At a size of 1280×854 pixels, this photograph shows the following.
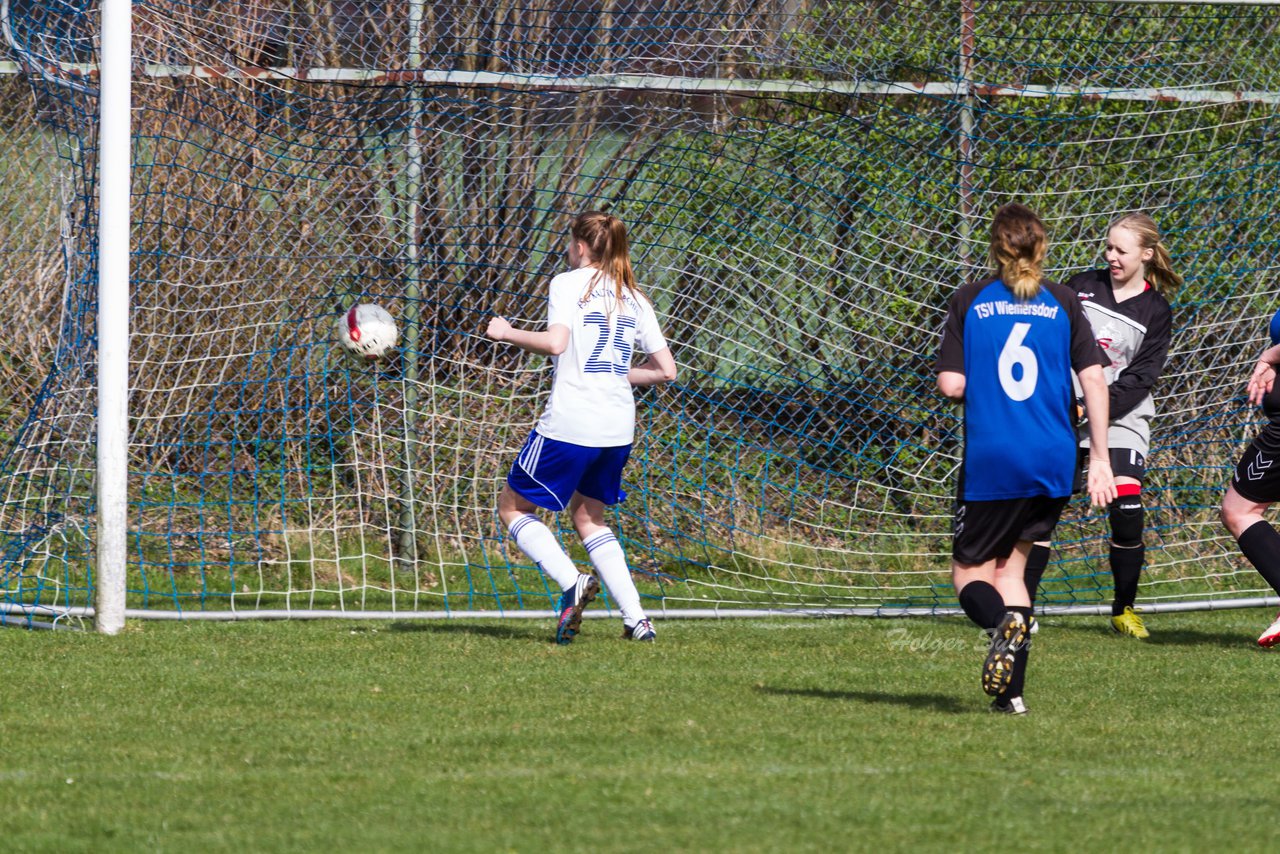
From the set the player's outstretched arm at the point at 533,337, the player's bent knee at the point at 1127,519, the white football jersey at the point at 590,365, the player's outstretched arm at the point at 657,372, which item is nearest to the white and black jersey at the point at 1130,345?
the player's bent knee at the point at 1127,519

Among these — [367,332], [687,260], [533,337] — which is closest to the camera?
[533,337]

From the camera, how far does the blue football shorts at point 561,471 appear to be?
659 cm

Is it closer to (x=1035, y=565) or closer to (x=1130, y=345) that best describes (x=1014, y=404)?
(x=1035, y=565)

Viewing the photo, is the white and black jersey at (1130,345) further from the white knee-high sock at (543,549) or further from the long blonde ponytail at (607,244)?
the white knee-high sock at (543,549)

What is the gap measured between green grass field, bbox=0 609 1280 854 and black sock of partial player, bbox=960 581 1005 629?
1.14ft

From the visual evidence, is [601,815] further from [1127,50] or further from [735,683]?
[1127,50]

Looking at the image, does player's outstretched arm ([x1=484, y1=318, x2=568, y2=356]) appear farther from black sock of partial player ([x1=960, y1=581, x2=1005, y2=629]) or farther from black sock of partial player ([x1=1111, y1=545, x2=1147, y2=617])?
black sock of partial player ([x1=1111, y1=545, x2=1147, y2=617])

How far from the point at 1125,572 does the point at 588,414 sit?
2.63m

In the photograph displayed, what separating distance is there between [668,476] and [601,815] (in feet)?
14.7

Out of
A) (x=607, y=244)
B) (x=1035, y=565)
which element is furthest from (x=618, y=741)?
(x=607, y=244)

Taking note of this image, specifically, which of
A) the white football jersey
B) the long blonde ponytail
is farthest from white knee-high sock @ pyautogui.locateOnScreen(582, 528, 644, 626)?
the long blonde ponytail

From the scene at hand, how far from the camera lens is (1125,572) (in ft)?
23.9

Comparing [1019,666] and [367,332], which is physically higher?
[367,332]

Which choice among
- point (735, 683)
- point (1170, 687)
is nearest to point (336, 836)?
point (735, 683)
